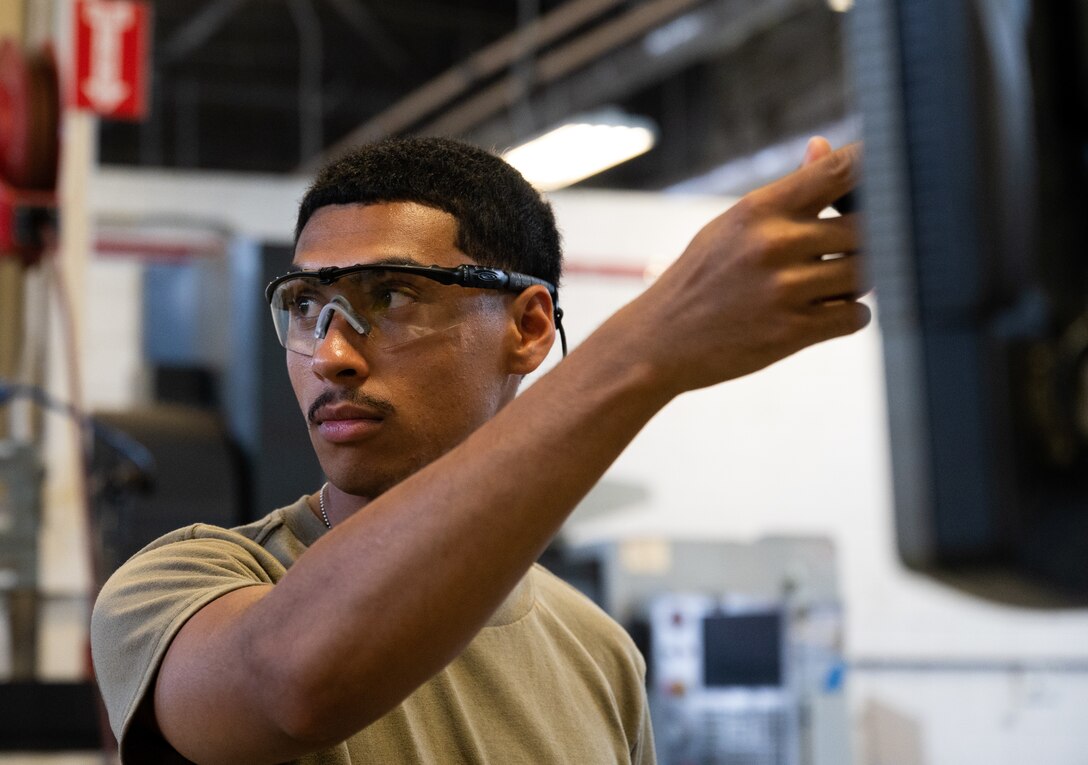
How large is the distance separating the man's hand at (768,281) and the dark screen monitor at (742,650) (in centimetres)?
406

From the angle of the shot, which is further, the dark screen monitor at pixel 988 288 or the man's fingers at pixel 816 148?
the man's fingers at pixel 816 148

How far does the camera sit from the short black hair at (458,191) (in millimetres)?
1249

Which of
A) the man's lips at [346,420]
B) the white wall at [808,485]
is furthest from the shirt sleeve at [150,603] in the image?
the white wall at [808,485]

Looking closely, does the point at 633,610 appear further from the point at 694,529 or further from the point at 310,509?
the point at 310,509

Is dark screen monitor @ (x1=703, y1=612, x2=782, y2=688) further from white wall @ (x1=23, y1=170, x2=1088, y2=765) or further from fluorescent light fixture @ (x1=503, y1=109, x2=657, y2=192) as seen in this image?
fluorescent light fixture @ (x1=503, y1=109, x2=657, y2=192)

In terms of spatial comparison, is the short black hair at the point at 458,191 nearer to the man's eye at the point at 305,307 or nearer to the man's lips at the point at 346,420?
the man's eye at the point at 305,307

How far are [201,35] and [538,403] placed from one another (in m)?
9.03

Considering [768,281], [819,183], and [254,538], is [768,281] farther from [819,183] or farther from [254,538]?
[254,538]

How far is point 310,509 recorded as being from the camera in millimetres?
1237

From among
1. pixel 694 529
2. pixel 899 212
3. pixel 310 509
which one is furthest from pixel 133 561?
pixel 694 529

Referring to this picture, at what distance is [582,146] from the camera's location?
21.2 feet

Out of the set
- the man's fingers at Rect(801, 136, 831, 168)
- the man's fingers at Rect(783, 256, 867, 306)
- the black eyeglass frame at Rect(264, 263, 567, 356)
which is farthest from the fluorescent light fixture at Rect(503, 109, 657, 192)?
the man's fingers at Rect(783, 256, 867, 306)

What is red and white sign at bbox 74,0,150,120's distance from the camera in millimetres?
4117

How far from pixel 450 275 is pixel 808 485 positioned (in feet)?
18.1
